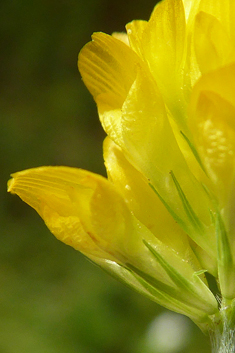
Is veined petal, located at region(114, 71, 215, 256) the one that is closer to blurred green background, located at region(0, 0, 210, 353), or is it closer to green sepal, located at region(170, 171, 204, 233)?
green sepal, located at region(170, 171, 204, 233)

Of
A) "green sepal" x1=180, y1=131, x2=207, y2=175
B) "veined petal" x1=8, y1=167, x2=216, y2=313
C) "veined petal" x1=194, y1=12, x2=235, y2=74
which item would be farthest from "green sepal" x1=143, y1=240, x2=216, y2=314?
"veined petal" x1=194, y1=12, x2=235, y2=74

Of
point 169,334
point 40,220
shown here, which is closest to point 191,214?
point 169,334

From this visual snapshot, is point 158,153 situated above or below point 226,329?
above

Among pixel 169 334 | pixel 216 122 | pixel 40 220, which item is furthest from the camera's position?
pixel 40 220

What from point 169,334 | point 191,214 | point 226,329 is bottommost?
point 169,334

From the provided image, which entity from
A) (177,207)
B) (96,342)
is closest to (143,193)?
(177,207)

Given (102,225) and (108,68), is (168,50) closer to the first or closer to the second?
(108,68)
